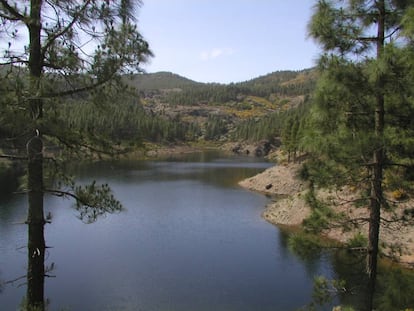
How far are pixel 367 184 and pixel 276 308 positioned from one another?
14.2 m

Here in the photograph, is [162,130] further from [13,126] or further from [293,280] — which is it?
[13,126]

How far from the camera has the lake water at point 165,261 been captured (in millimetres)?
23734

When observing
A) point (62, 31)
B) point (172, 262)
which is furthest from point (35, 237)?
point (172, 262)

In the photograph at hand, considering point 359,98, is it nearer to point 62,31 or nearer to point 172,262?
point 62,31

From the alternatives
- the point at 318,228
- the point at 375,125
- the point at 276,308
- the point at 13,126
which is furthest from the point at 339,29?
the point at 276,308

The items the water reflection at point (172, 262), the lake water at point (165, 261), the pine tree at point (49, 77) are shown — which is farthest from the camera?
the lake water at point (165, 261)

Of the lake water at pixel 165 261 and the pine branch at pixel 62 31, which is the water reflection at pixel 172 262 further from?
the pine branch at pixel 62 31

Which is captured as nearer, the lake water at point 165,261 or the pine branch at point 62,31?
→ the pine branch at point 62,31

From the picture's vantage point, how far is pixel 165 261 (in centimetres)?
3044

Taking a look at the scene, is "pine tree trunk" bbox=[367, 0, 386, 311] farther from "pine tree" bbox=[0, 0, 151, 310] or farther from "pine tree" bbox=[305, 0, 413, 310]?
"pine tree" bbox=[0, 0, 151, 310]

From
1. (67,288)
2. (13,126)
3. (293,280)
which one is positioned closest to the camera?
(13,126)

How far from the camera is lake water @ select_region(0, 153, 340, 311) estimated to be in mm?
23734

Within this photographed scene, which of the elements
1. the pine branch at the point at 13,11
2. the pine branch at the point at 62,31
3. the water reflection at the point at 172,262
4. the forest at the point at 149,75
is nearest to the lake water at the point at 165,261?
the water reflection at the point at 172,262

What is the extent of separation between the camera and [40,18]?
8656 millimetres
